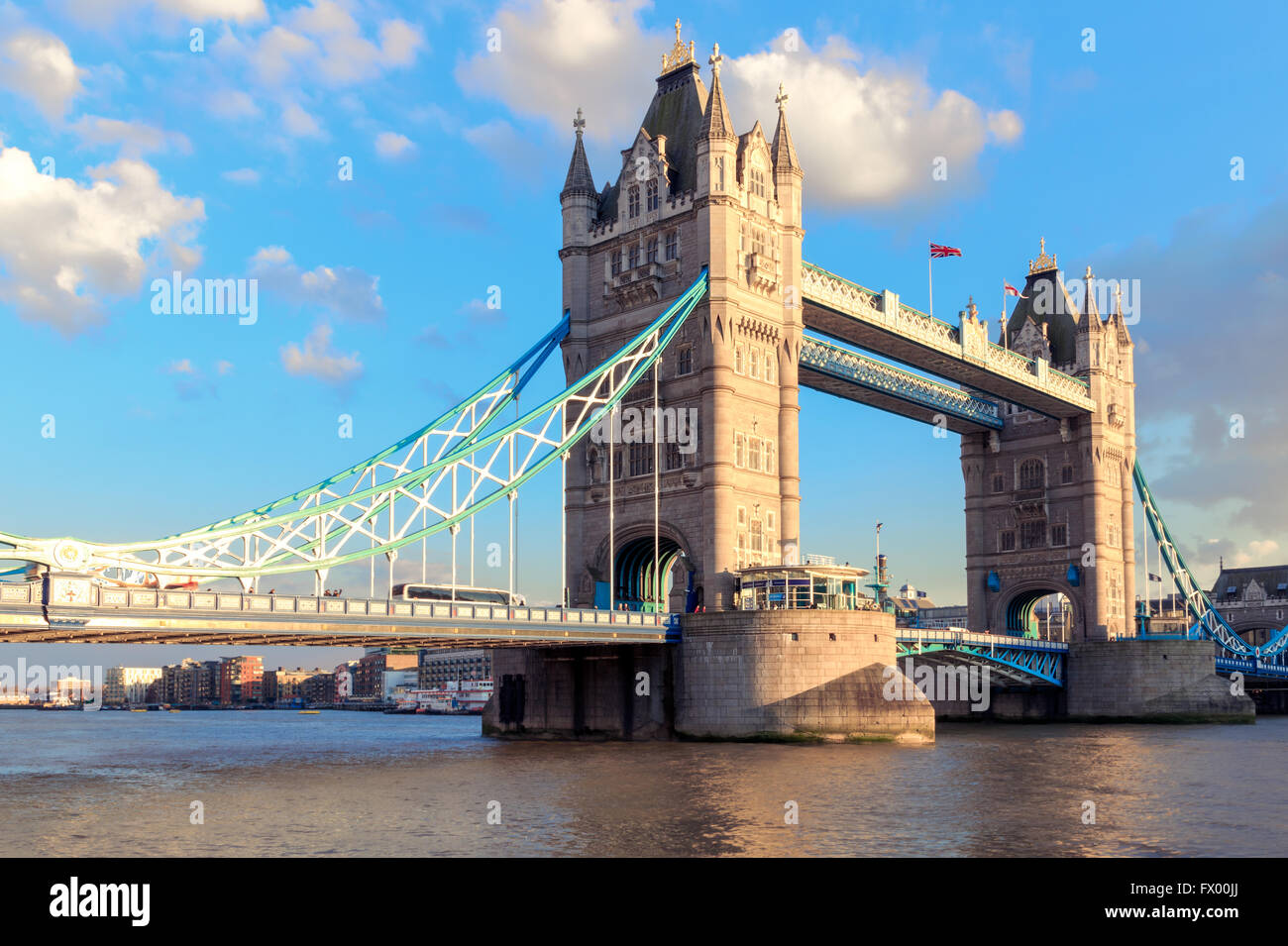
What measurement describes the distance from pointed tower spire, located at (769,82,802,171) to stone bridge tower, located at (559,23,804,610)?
0.23 feet

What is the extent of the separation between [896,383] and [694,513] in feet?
73.2

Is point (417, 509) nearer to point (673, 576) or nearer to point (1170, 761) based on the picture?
point (673, 576)

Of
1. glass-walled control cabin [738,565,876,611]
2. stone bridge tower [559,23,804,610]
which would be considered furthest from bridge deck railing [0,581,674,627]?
stone bridge tower [559,23,804,610]

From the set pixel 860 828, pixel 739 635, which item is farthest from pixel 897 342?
pixel 860 828

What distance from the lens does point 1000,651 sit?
2933 inches

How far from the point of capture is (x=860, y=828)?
27094 mm

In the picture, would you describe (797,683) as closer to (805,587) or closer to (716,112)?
(805,587)

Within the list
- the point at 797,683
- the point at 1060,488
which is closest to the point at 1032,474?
the point at 1060,488

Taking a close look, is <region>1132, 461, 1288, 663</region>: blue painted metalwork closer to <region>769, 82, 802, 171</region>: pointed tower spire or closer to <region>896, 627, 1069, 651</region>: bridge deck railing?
<region>896, 627, 1069, 651</region>: bridge deck railing

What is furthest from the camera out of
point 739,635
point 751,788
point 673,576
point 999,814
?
point 673,576

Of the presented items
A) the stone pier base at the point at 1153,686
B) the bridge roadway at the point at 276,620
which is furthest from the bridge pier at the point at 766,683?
the stone pier base at the point at 1153,686

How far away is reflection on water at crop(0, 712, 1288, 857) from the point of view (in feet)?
81.8
